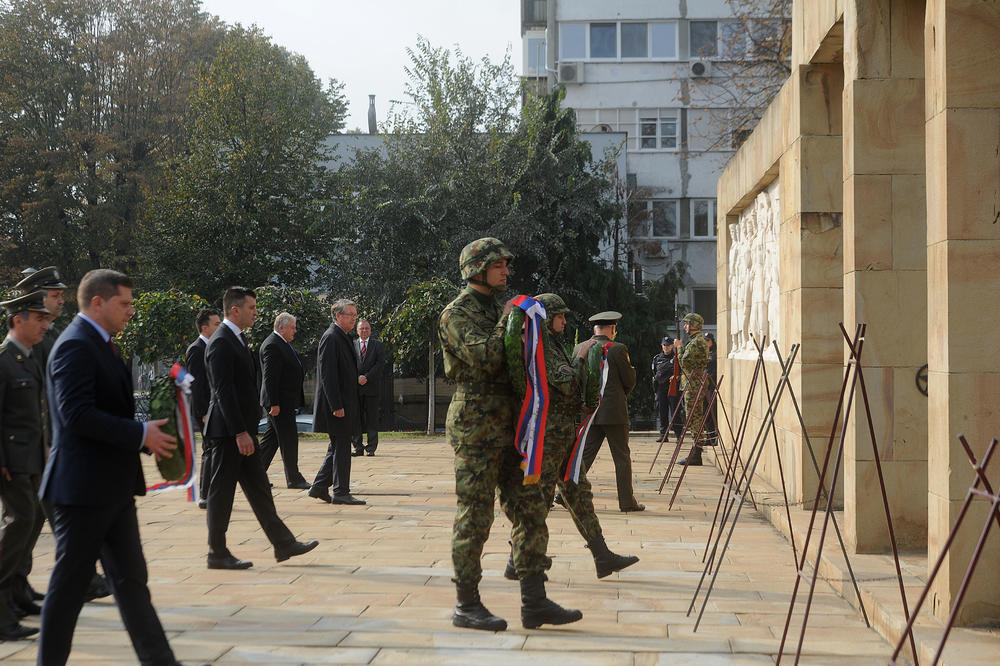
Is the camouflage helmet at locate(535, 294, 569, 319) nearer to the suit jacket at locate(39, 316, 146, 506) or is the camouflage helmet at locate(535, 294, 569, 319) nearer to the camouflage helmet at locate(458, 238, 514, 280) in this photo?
the camouflage helmet at locate(458, 238, 514, 280)

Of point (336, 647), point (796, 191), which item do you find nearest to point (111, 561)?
point (336, 647)

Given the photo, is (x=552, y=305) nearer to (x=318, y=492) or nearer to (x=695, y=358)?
(x=318, y=492)

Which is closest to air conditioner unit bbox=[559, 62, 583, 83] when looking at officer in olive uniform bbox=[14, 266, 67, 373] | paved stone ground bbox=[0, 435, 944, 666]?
paved stone ground bbox=[0, 435, 944, 666]

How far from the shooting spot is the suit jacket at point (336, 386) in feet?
35.3

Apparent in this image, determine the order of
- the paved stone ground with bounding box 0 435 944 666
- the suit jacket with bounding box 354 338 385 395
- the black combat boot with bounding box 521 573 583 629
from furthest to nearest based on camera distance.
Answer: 1. the suit jacket with bounding box 354 338 385 395
2. the black combat boot with bounding box 521 573 583 629
3. the paved stone ground with bounding box 0 435 944 666

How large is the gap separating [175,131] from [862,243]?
3141 cm

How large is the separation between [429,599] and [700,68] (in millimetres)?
32586

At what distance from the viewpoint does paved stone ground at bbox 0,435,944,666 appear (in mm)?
5566

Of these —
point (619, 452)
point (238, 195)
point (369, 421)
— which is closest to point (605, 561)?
point (619, 452)

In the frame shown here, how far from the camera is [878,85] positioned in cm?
793

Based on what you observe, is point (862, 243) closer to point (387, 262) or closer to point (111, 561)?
point (111, 561)

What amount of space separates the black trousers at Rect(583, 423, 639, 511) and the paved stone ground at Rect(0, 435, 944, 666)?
217mm

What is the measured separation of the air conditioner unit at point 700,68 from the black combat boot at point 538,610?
3295 cm

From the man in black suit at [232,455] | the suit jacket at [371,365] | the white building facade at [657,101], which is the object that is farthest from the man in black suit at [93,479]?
the white building facade at [657,101]
